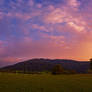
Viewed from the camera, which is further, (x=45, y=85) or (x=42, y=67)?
(x=42, y=67)

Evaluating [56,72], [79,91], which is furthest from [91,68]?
[79,91]

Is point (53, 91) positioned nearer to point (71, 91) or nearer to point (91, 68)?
point (71, 91)

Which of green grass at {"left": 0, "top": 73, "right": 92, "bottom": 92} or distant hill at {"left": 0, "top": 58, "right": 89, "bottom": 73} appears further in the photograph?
distant hill at {"left": 0, "top": 58, "right": 89, "bottom": 73}

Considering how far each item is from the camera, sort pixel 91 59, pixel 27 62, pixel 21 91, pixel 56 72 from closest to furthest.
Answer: pixel 21 91 → pixel 56 72 → pixel 91 59 → pixel 27 62

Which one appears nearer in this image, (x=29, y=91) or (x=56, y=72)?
(x=29, y=91)

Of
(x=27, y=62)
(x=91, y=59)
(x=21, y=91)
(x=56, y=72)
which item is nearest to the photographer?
(x=21, y=91)

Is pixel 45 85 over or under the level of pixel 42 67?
under

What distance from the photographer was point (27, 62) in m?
180

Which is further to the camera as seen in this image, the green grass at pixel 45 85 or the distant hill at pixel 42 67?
the distant hill at pixel 42 67

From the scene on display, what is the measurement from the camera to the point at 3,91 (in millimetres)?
16953

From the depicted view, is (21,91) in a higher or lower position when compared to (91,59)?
lower

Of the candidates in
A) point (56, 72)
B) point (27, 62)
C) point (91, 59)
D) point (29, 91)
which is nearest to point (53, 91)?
point (29, 91)

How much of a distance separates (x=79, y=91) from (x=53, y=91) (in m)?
2.98

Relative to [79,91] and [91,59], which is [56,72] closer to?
[91,59]
